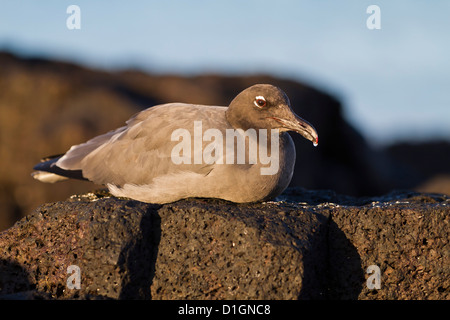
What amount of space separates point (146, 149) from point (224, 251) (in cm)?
223

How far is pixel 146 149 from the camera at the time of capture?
752cm

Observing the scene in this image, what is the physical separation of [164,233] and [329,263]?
1.72 m

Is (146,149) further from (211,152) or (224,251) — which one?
(224,251)

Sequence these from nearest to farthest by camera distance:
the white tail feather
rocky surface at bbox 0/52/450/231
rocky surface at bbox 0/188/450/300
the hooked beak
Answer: rocky surface at bbox 0/188/450/300
the hooked beak
the white tail feather
rocky surface at bbox 0/52/450/231

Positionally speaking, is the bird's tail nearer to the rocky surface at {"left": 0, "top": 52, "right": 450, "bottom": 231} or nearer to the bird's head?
the bird's head

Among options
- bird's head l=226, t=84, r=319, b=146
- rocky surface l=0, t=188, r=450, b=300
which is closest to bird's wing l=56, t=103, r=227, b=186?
bird's head l=226, t=84, r=319, b=146

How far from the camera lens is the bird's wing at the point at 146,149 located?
7.25m

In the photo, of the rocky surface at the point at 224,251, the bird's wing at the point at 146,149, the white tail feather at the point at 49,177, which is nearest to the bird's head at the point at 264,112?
the bird's wing at the point at 146,149

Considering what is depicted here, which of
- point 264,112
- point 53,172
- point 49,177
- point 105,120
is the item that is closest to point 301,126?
point 264,112

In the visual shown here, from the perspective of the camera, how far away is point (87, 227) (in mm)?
5859

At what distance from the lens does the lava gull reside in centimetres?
683

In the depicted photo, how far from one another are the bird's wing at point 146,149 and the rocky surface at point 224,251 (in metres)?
1.09

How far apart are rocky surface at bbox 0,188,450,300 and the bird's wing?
1.09 meters

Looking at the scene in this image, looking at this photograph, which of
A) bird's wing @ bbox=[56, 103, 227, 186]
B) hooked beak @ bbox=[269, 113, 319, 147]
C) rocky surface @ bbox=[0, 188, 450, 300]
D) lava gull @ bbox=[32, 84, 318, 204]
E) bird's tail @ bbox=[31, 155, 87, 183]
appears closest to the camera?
rocky surface @ bbox=[0, 188, 450, 300]
